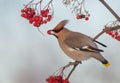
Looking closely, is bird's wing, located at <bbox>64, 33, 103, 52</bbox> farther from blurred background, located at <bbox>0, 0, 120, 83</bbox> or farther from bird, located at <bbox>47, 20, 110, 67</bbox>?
blurred background, located at <bbox>0, 0, 120, 83</bbox>

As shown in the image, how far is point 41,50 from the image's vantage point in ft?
6.11

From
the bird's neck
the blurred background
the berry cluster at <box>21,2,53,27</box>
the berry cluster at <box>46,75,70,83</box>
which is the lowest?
the berry cluster at <box>46,75,70,83</box>

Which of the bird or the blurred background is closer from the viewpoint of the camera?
the bird

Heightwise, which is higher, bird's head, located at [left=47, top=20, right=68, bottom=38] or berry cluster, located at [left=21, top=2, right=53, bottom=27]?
berry cluster, located at [left=21, top=2, right=53, bottom=27]

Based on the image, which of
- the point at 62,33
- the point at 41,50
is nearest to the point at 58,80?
the point at 62,33

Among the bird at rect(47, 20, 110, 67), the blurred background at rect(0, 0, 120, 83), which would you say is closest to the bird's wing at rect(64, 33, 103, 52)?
the bird at rect(47, 20, 110, 67)

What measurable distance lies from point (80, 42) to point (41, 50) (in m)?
1.01

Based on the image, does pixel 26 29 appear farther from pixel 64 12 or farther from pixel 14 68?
pixel 64 12

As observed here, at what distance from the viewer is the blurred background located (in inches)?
63.9

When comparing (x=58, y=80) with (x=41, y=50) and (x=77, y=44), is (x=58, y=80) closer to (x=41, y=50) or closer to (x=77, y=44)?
(x=77, y=44)

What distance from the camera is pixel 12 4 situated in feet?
6.14

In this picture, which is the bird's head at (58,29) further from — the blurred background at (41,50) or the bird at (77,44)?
the blurred background at (41,50)

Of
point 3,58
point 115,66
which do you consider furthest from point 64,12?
point 3,58

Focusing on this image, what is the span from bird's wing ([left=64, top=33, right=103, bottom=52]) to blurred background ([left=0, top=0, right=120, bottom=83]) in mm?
670
